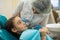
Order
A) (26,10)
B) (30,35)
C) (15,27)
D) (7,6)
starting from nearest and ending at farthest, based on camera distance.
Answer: (30,35), (15,27), (26,10), (7,6)

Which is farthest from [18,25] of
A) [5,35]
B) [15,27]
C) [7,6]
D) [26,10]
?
[7,6]

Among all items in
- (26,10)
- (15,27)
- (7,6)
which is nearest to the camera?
(15,27)

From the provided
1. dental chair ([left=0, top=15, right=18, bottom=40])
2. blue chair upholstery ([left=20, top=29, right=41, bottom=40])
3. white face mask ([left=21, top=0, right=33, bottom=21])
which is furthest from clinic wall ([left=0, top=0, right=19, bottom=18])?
blue chair upholstery ([left=20, top=29, right=41, bottom=40])

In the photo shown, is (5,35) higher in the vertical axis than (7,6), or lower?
higher

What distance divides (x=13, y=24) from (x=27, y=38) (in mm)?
204

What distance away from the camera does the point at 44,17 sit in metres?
1.59

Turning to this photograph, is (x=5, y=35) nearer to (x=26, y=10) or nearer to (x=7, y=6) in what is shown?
(x=26, y=10)

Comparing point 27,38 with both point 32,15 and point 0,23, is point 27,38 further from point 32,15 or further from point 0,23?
point 32,15

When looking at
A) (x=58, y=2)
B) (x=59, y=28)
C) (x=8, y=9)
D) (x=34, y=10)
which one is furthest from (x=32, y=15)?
(x=58, y=2)

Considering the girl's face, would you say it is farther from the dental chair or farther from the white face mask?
the white face mask

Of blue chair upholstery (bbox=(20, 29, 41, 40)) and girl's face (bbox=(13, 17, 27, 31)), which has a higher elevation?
girl's face (bbox=(13, 17, 27, 31))

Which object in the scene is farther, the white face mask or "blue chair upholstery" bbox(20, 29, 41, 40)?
the white face mask

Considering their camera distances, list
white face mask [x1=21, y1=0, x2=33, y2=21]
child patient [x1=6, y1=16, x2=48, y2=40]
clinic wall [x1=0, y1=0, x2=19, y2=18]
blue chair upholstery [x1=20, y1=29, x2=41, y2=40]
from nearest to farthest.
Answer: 1. blue chair upholstery [x1=20, y1=29, x2=41, y2=40]
2. child patient [x1=6, y1=16, x2=48, y2=40]
3. white face mask [x1=21, y1=0, x2=33, y2=21]
4. clinic wall [x1=0, y1=0, x2=19, y2=18]

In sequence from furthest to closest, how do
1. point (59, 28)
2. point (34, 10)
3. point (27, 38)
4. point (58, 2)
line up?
point (58, 2)
point (59, 28)
point (34, 10)
point (27, 38)
